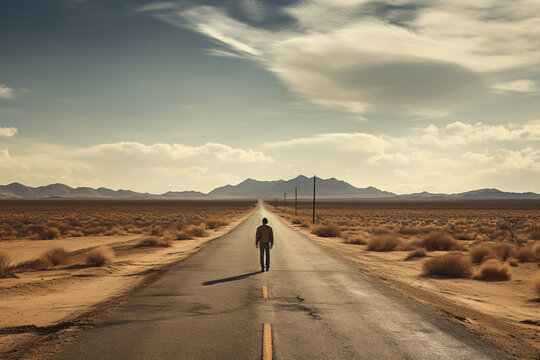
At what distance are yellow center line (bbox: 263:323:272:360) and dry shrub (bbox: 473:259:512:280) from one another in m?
11.7

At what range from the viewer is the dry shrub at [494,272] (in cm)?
1567

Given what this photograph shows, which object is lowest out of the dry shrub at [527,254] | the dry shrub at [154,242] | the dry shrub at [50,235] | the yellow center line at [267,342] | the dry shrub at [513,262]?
the dry shrub at [50,235]

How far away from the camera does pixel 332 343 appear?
691 centimetres

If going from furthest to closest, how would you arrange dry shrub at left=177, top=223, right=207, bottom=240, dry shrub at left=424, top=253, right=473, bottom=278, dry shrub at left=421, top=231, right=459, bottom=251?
1. dry shrub at left=177, top=223, right=207, bottom=240
2. dry shrub at left=421, top=231, right=459, bottom=251
3. dry shrub at left=424, top=253, right=473, bottom=278

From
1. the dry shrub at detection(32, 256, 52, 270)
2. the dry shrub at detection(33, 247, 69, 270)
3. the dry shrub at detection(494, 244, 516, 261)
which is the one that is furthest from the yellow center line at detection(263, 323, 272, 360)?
the dry shrub at detection(494, 244, 516, 261)

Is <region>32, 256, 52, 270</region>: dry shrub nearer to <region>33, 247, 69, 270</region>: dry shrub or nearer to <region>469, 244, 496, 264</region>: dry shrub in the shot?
<region>33, 247, 69, 270</region>: dry shrub

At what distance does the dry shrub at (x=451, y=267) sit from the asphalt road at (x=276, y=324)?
15.1ft

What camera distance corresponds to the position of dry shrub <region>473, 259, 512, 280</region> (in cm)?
1567

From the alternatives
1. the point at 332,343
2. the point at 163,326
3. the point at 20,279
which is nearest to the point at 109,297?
the point at 163,326

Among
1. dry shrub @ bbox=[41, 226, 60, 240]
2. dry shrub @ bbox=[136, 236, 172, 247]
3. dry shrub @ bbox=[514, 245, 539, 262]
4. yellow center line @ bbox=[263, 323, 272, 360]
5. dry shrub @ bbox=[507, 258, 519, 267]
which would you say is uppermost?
yellow center line @ bbox=[263, 323, 272, 360]

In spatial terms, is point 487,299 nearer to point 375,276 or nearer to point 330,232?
point 375,276

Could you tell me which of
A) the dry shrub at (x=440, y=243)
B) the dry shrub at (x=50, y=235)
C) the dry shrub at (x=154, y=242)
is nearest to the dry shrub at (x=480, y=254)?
the dry shrub at (x=440, y=243)

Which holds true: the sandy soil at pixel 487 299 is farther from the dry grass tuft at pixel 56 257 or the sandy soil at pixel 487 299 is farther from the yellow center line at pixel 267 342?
the dry grass tuft at pixel 56 257

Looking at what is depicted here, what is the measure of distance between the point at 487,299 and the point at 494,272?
13.8ft
